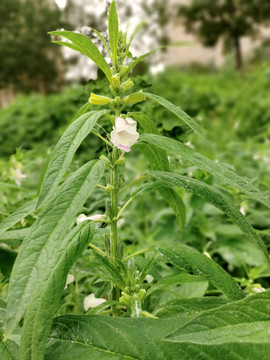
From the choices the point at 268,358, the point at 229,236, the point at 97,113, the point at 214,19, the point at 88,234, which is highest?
the point at 214,19

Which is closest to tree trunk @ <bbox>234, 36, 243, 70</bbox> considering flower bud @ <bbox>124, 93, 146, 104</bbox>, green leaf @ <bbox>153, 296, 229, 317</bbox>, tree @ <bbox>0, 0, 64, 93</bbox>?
tree @ <bbox>0, 0, 64, 93</bbox>

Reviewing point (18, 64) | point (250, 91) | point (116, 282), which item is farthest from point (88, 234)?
point (18, 64)

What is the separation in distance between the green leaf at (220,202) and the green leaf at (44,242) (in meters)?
0.13

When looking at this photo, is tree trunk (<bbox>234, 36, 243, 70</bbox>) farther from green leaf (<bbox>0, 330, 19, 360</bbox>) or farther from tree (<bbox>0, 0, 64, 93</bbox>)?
green leaf (<bbox>0, 330, 19, 360</bbox>)

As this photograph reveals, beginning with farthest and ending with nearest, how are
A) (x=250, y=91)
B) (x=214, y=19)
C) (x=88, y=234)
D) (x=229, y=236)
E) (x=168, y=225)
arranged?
(x=214, y=19), (x=250, y=91), (x=168, y=225), (x=229, y=236), (x=88, y=234)

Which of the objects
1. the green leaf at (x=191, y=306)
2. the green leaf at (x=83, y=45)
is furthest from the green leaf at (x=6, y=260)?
the green leaf at (x=83, y=45)

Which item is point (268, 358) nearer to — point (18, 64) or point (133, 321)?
point (133, 321)

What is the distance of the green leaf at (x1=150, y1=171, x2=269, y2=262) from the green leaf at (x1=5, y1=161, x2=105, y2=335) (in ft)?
0.44

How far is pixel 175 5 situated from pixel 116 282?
17.1 metres

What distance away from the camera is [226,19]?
51.1ft

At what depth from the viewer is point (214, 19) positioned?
15.8 m

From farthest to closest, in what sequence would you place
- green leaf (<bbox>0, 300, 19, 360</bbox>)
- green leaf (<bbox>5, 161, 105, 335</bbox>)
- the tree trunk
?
the tree trunk → green leaf (<bbox>0, 300, 19, 360</bbox>) → green leaf (<bbox>5, 161, 105, 335</bbox>)

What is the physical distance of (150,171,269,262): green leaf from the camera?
637mm

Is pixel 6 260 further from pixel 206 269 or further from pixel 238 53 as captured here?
pixel 238 53
